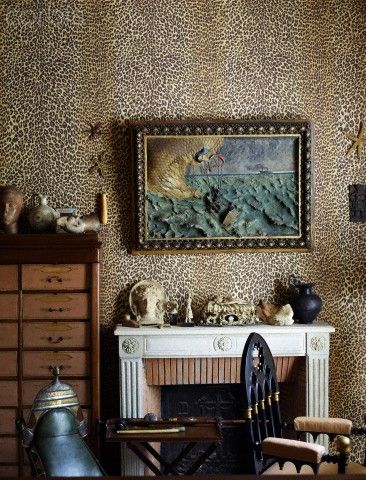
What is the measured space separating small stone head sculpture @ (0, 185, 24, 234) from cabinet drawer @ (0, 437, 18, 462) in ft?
4.34

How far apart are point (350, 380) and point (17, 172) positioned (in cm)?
270

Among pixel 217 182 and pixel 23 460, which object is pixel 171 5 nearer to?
pixel 217 182

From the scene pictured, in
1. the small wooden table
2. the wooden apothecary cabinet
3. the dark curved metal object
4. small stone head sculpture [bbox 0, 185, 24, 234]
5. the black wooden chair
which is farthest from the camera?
small stone head sculpture [bbox 0, 185, 24, 234]

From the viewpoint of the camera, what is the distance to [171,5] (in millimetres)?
5152

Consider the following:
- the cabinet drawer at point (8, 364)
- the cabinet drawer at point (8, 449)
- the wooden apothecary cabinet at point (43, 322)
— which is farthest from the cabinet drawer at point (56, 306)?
the cabinet drawer at point (8, 449)

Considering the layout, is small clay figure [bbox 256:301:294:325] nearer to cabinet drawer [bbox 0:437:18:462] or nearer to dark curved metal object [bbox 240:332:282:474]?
dark curved metal object [bbox 240:332:282:474]

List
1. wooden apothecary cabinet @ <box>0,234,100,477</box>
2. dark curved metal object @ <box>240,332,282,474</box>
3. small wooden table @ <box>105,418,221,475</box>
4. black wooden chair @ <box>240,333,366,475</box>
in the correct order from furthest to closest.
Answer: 1. wooden apothecary cabinet @ <box>0,234,100,477</box>
2. small wooden table @ <box>105,418,221,475</box>
3. dark curved metal object @ <box>240,332,282,474</box>
4. black wooden chair @ <box>240,333,366,475</box>

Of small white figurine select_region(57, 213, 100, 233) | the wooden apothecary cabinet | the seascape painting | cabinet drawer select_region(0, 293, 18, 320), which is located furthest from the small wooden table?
the seascape painting

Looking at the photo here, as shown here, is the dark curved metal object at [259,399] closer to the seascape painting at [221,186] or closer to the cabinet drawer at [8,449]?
the seascape painting at [221,186]

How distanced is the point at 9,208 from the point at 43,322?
0.79 m

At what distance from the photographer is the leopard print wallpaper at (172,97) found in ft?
16.8

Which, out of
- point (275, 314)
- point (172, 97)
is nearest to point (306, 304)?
point (275, 314)

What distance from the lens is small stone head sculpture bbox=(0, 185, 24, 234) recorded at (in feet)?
16.0

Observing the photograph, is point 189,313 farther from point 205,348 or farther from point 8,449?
point 8,449
